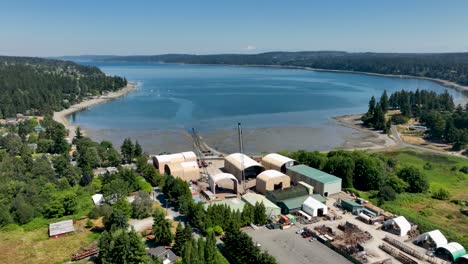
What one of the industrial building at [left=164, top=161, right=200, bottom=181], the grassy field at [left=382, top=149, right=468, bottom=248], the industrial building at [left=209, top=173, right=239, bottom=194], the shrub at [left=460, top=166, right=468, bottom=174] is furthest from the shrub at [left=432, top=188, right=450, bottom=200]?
the industrial building at [left=164, top=161, right=200, bottom=181]

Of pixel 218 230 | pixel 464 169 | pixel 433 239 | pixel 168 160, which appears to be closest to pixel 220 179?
pixel 218 230

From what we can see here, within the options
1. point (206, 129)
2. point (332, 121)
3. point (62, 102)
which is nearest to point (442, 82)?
point (332, 121)

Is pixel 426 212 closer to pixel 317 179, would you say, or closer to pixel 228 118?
pixel 317 179

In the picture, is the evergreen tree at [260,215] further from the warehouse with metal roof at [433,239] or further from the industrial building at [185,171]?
the industrial building at [185,171]

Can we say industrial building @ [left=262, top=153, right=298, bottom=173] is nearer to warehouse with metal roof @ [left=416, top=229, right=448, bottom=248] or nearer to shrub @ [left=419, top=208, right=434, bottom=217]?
shrub @ [left=419, top=208, right=434, bottom=217]

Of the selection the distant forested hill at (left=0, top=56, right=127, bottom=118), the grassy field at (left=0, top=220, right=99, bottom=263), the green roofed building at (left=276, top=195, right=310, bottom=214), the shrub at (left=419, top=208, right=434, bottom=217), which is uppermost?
the distant forested hill at (left=0, top=56, right=127, bottom=118)

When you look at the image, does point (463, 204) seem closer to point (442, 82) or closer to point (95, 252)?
point (95, 252)
